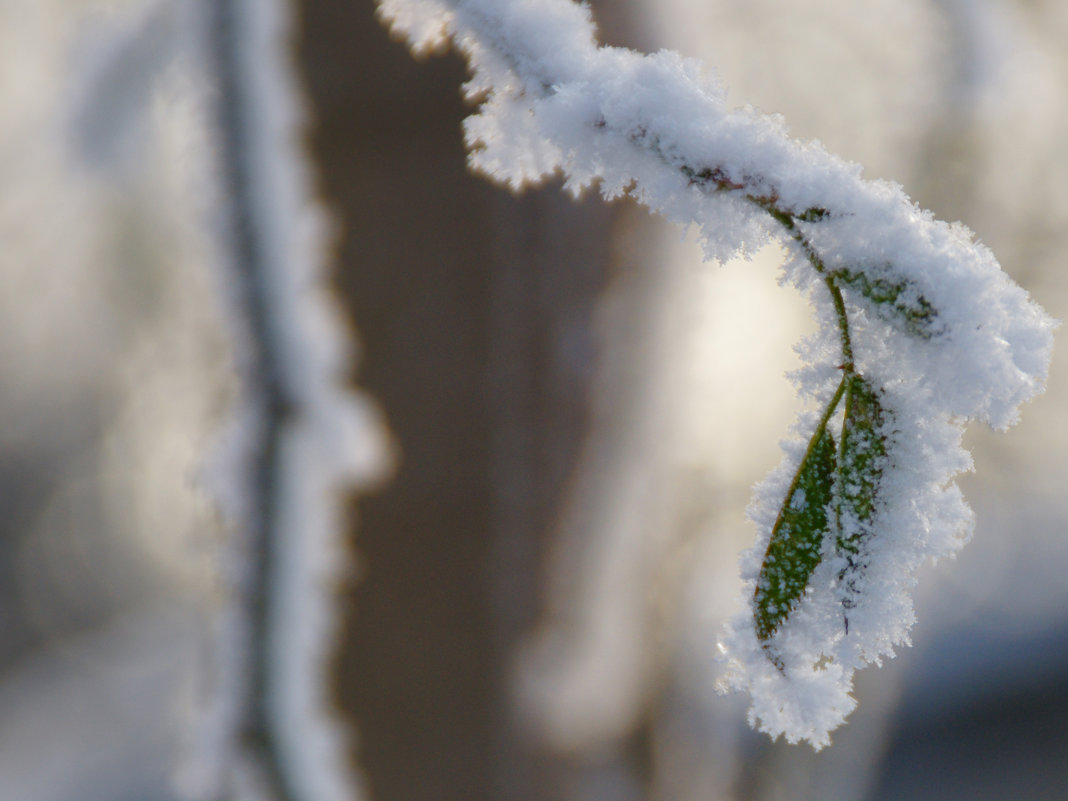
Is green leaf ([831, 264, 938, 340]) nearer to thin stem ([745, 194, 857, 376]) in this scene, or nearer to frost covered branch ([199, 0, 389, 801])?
thin stem ([745, 194, 857, 376])

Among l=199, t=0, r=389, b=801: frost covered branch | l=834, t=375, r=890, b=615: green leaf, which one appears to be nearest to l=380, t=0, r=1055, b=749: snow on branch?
l=834, t=375, r=890, b=615: green leaf

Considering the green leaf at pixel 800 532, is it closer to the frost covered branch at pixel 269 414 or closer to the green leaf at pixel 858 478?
the green leaf at pixel 858 478

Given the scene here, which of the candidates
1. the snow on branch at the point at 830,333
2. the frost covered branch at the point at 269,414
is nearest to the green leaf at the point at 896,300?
the snow on branch at the point at 830,333

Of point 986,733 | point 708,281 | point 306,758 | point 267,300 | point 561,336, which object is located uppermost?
point 986,733

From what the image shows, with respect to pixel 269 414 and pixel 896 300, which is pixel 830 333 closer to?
pixel 896 300

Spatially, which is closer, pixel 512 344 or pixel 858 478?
pixel 858 478

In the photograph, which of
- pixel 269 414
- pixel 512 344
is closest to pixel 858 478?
pixel 269 414

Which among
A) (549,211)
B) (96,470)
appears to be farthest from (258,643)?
(96,470)

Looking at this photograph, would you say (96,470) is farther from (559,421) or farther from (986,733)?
(986,733)
